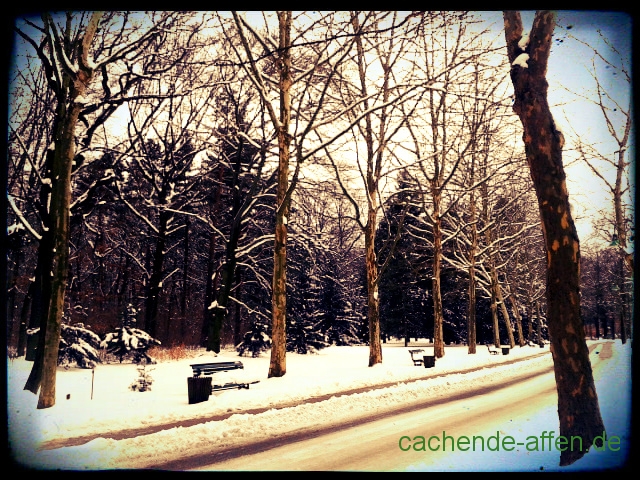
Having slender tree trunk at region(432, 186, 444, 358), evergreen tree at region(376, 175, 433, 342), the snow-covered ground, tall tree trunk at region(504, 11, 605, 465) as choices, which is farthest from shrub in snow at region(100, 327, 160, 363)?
evergreen tree at region(376, 175, 433, 342)

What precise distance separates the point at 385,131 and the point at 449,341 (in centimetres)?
2721

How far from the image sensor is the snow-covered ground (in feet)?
18.4

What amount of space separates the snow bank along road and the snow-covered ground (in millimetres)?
81

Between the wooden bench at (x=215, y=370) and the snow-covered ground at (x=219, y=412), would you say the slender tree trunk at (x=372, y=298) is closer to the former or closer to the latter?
the snow-covered ground at (x=219, y=412)

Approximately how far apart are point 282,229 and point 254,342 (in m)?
9.47

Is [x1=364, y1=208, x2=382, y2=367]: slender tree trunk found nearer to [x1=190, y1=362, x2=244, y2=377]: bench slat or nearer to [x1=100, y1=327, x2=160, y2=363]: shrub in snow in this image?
[x1=190, y1=362, x2=244, y2=377]: bench slat

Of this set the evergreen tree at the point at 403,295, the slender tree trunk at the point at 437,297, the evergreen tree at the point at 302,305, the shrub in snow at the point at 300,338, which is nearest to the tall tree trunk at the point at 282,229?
the slender tree trunk at the point at 437,297

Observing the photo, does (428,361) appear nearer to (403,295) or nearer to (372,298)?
(372,298)

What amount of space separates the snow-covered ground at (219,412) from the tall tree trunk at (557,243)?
0.41 metres

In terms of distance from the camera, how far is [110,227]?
23.6m

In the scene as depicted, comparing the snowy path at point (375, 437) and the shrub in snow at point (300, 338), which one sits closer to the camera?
the snowy path at point (375, 437)

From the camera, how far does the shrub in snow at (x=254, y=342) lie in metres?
20.4
